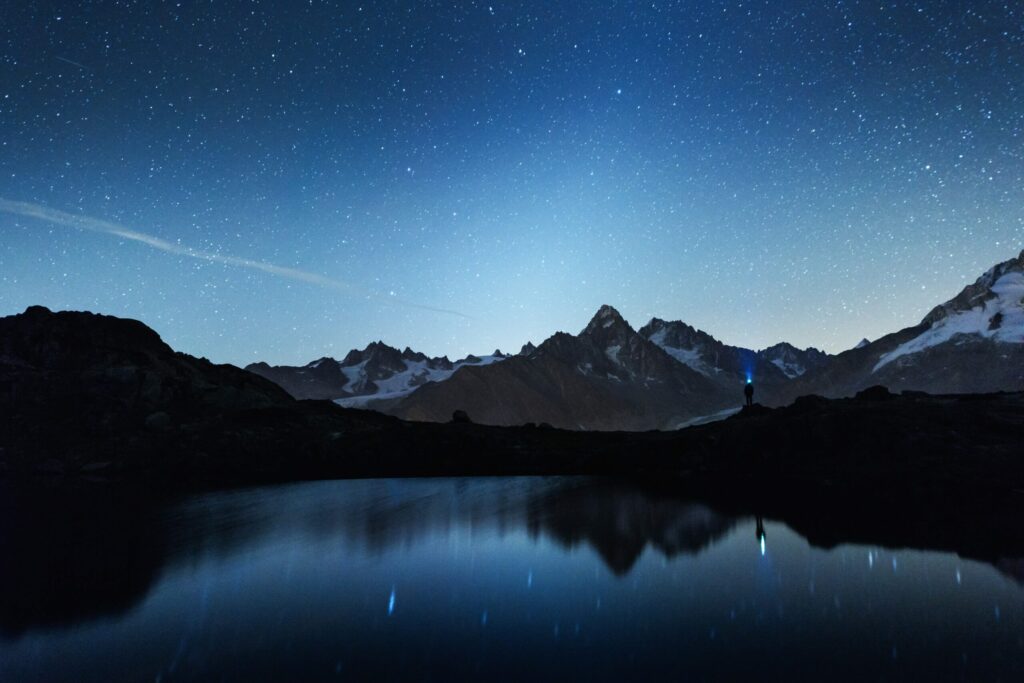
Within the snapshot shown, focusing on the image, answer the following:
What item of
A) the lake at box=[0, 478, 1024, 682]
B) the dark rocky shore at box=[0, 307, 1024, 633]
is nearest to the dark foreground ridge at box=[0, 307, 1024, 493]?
the dark rocky shore at box=[0, 307, 1024, 633]

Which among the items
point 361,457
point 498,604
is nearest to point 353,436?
point 361,457

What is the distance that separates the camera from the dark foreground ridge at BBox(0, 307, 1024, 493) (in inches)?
2005

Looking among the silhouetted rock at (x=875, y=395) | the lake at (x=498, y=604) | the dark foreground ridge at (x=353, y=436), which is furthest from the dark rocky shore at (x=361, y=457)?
the lake at (x=498, y=604)

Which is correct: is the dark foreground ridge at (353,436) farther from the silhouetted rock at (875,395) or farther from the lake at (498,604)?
the lake at (498,604)

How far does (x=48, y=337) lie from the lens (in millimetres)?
Result: 90188

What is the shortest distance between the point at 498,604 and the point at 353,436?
223 ft

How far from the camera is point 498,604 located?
21.2m

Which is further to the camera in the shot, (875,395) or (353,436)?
(353,436)

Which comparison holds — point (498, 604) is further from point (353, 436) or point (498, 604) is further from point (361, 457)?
point (353, 436)

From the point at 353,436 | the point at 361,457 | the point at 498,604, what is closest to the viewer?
the point at 498,604

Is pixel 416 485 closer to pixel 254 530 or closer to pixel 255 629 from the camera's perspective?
pixel 254 530

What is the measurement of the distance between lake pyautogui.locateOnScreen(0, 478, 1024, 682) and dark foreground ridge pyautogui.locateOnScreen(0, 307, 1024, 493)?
23.0 m

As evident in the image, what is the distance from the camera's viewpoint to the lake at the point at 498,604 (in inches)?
620

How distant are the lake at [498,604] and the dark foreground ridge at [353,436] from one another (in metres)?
23.0
